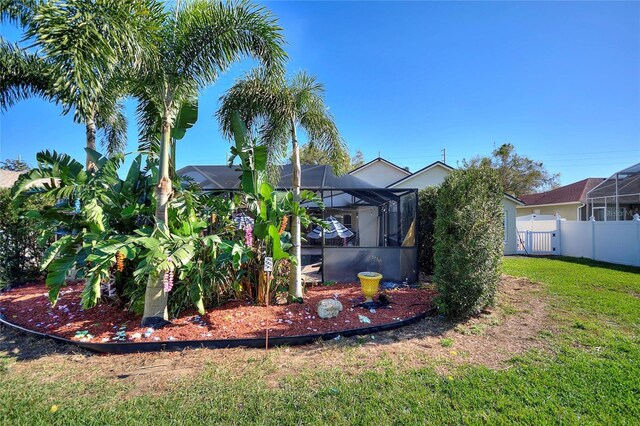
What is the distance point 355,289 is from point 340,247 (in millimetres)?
1241

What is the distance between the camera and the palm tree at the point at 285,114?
5555 millimetres

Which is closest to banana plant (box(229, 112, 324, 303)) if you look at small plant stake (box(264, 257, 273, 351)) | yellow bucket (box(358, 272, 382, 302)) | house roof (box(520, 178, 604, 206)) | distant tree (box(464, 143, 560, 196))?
small plant stake (box(264, 257, 273, 351))

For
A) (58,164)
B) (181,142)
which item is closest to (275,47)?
(181,142)

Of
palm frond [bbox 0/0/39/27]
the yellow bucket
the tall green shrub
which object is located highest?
palm frond [bbox 0/0/39/27]

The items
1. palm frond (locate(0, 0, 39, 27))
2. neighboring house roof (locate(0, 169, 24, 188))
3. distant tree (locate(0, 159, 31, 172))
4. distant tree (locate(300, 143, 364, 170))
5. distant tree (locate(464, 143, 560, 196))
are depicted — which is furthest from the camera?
distant tree (locate(0, 159, 31, 172))

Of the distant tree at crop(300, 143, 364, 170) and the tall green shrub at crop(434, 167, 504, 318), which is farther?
the distant tree at crop(300, 143, 364, 170)

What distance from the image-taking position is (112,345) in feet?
12.4

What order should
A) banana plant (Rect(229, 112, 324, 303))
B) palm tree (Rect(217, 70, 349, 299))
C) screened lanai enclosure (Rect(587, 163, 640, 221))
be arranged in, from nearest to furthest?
banana plant (Rect(229, 112, 324, 303)) < palm tree (Rect(217, 70, 349, 299)) < screened lanai enclosure (Rect(587, 163, 640, 221))

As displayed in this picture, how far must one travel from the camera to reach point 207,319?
15.1ft

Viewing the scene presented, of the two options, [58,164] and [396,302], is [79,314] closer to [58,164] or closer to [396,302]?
[58,164]

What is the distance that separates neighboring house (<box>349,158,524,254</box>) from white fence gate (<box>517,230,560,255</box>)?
414 millimetres

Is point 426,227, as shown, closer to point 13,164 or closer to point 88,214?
point 88,214

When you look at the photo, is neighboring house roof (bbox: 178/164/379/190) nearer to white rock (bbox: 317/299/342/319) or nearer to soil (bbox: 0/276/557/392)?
white rock (bbox: 317/299/342/319)

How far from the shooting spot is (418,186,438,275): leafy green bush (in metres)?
7.94
